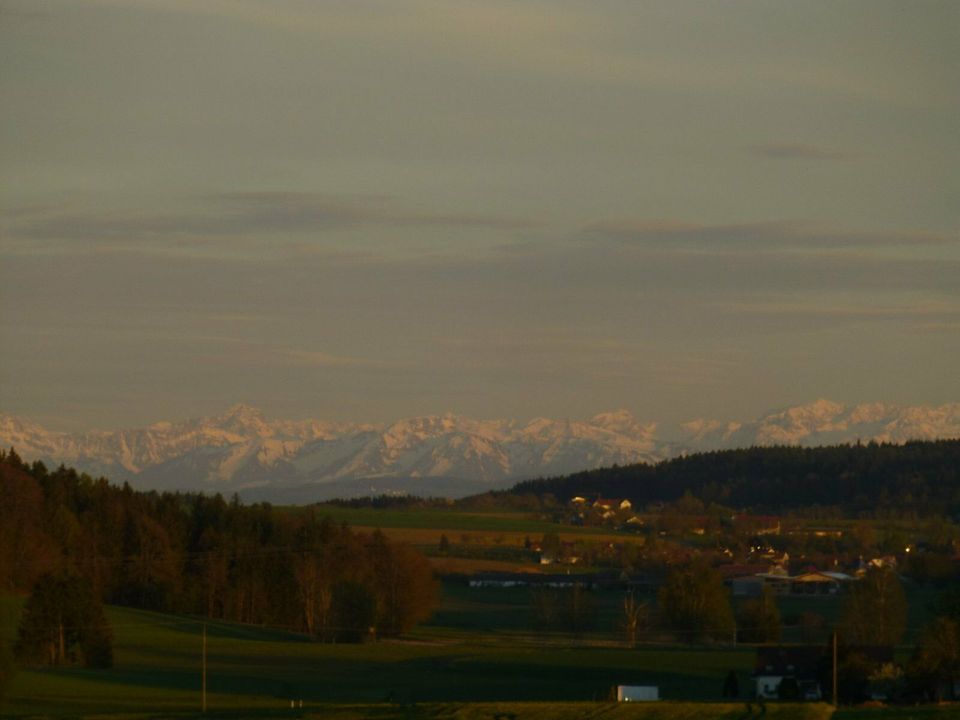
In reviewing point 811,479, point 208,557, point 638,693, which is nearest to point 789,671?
point 638,693

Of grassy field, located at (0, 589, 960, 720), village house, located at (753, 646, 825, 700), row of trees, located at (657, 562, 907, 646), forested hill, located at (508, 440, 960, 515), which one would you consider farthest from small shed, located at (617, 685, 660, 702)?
forested hill, located at (508, 440, 960, 515)

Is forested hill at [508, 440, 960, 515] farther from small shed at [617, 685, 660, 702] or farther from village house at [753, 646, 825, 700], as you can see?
small shed at [617, 685, 660, 702]

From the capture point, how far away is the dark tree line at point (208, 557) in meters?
87.4

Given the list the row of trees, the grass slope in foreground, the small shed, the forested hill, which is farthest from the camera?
the forested hill

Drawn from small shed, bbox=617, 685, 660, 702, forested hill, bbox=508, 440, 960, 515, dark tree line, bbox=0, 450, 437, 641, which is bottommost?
small shed, bbox=617, 685, 660, 702

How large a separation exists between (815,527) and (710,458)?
191 ft

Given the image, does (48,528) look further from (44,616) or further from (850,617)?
(850,617)

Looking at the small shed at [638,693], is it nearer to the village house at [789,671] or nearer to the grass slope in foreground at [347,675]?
the grass slope in foreground at [347,675]

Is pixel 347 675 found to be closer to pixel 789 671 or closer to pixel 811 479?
pixel 789 671

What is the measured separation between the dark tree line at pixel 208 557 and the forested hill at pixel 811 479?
6271cm

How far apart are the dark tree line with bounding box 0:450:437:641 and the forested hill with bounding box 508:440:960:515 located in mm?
62706

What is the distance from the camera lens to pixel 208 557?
3915 inches

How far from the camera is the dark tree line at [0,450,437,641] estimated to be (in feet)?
287

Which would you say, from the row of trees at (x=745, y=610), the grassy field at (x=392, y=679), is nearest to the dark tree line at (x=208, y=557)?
the grassy field at (x=392, y=679)
